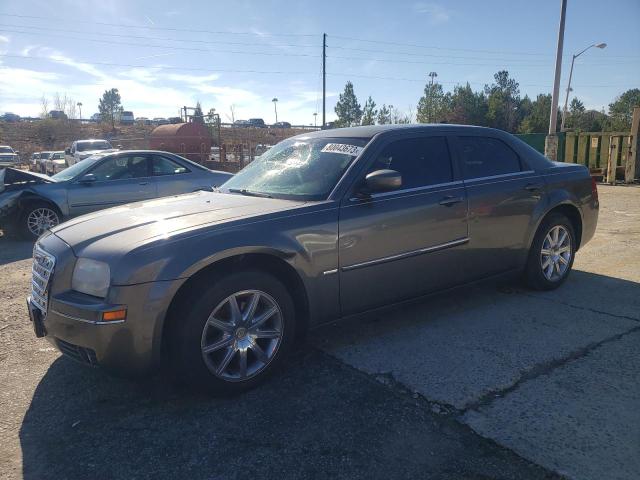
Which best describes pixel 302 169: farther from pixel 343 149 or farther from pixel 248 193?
pixel 248 193

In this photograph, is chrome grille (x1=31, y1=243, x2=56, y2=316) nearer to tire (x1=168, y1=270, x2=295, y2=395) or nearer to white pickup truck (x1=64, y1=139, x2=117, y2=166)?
tire (x1=168, y1=270, x2=295, y2=395)

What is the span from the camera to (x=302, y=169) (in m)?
4.03

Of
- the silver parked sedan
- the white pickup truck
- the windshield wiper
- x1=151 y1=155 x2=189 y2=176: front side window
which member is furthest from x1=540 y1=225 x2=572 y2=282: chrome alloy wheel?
the white pickup truck

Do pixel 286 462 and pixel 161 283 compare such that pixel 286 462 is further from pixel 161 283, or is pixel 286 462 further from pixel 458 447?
pixel 161 283

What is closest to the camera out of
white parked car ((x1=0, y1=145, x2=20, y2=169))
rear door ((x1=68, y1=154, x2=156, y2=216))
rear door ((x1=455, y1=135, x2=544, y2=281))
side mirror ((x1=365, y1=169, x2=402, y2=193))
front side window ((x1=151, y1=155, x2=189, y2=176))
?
side mirror ((x1=365, y1=169, x2=402, y2=193))

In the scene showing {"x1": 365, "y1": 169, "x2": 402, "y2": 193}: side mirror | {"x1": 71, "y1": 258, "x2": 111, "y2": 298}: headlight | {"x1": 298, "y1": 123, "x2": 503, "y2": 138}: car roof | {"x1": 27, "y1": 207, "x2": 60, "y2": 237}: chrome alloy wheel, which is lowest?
{"x1": 27, "y1": 207, "x2": 60, "y2": 237}: chrome alloy wheel

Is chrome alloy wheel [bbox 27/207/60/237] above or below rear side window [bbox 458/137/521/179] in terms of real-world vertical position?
below

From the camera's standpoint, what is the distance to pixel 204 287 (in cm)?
296

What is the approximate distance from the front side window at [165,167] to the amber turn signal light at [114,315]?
273 inches

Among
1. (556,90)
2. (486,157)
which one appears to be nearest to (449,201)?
(486,157)

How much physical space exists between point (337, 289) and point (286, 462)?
52.0 inches

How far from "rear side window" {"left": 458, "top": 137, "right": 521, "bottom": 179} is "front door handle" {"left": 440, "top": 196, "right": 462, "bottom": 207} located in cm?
30

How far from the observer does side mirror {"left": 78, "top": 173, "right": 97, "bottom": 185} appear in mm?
8734

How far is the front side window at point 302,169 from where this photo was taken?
3748 millimetres
